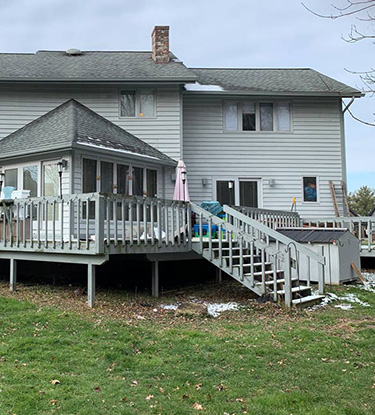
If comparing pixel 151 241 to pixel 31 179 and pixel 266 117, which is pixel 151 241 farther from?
pixel 266 117

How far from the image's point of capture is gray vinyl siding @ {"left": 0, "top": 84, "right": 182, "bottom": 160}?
13.0 metres

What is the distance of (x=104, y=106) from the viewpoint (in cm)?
1334

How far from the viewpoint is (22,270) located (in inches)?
441

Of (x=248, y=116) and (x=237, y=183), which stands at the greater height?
(x=248, y=116)

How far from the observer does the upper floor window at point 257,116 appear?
583 inches

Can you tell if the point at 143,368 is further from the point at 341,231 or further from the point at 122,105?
the point at 122,105

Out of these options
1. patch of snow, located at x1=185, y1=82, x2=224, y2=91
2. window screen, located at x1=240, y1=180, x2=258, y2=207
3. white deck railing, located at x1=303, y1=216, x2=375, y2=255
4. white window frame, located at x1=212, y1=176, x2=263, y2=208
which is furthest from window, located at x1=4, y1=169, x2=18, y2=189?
white deck railing, located at x1=303, y1=216, x2=375, y2=255

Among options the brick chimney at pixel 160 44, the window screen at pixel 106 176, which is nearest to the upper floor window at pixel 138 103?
the brick chimney at pixel 160 44

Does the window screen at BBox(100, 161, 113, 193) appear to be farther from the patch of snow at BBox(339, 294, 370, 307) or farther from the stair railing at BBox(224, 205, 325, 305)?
the patch of snow at BBox(339, 294, 370, 307)

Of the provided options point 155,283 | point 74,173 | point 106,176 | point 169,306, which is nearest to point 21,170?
point 74,173

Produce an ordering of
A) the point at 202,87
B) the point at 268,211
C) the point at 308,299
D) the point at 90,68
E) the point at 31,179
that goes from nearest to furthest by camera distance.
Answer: the point at 308,299 → the point at 31,179 → the point at 268,211 → the point at 90,68 → the point at 202,87

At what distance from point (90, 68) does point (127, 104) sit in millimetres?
1780

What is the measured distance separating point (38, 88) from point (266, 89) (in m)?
7.31

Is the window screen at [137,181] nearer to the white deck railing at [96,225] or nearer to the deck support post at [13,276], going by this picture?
the white deck railing at [96,225]
